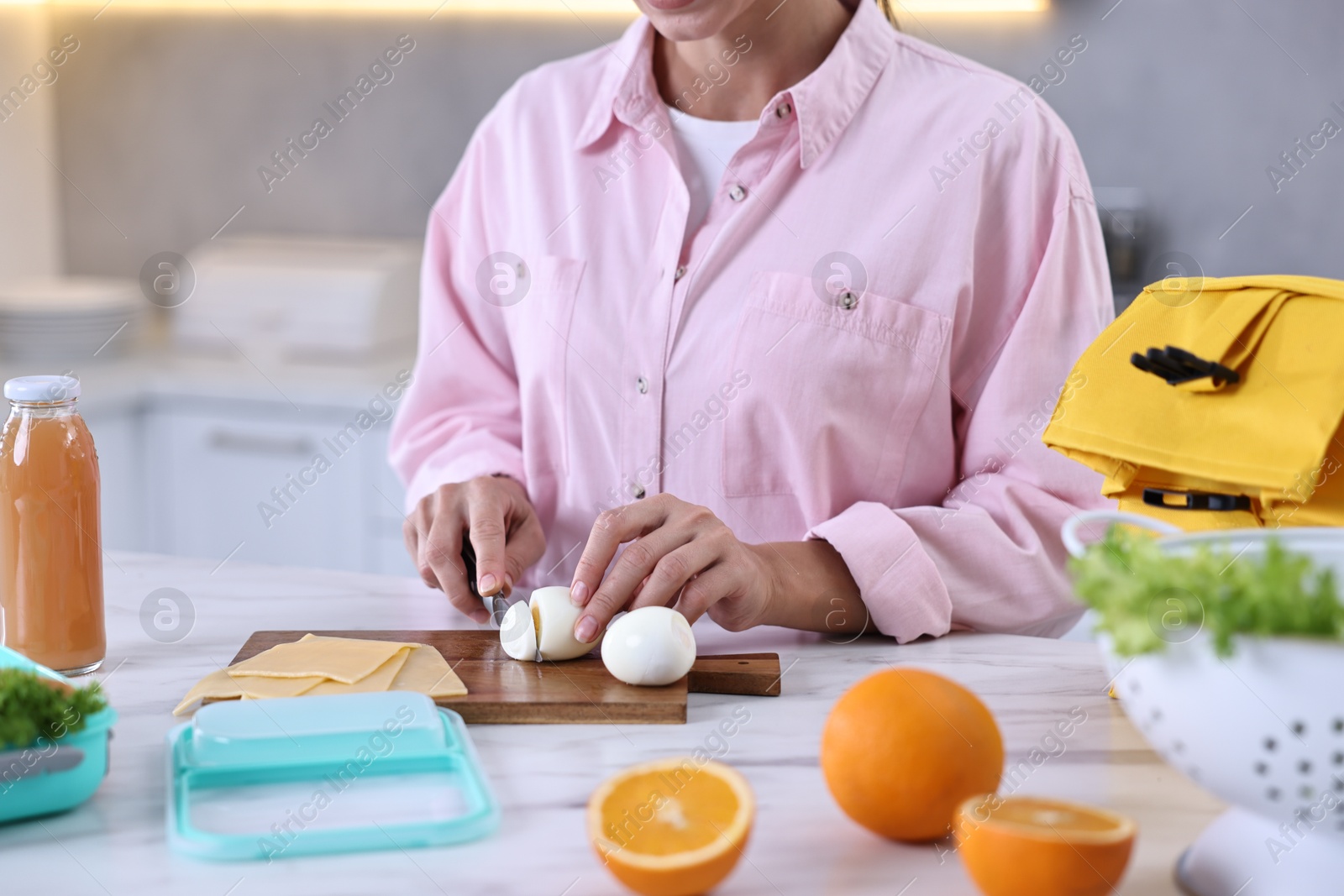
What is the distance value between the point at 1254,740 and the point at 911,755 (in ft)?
0.57

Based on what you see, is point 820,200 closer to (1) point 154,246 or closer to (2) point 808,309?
(2) point 808,309

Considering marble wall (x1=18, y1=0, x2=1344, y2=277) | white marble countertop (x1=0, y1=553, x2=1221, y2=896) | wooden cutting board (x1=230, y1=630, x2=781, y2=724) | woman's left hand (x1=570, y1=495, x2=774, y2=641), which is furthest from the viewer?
marble wall (x1=18, y1=0, x2=1344, y2=277)

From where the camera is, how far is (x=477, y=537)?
112 centimetres

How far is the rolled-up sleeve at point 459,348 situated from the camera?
1.42 metres

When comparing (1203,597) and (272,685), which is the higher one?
(1203,597)

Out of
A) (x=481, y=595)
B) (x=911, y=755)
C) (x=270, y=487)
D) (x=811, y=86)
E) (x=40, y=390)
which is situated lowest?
(x=270, y=487)

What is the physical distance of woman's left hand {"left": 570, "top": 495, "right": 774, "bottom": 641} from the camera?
38.2 inches

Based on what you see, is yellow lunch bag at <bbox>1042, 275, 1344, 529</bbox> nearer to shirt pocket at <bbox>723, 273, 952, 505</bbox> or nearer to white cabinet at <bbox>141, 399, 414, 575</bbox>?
shirt pocket at <bbox>723, 273, 952, 505</bbox>

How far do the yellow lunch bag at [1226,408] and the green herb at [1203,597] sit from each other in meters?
0.21

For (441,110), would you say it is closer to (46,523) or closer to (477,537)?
(477,537)

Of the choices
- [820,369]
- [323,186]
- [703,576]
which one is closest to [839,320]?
[820,369]

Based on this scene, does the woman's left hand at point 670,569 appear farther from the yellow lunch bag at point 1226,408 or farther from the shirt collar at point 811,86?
the shirt collar at point 811,86

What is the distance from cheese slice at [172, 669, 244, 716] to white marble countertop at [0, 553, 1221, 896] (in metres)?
0.01

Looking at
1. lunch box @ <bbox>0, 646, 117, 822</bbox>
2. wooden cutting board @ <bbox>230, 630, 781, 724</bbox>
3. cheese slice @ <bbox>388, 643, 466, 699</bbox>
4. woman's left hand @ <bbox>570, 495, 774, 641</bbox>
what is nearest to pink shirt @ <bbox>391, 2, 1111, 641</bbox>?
woman's left hand @ <bbox>570, 495, 774, 641</bbox>
